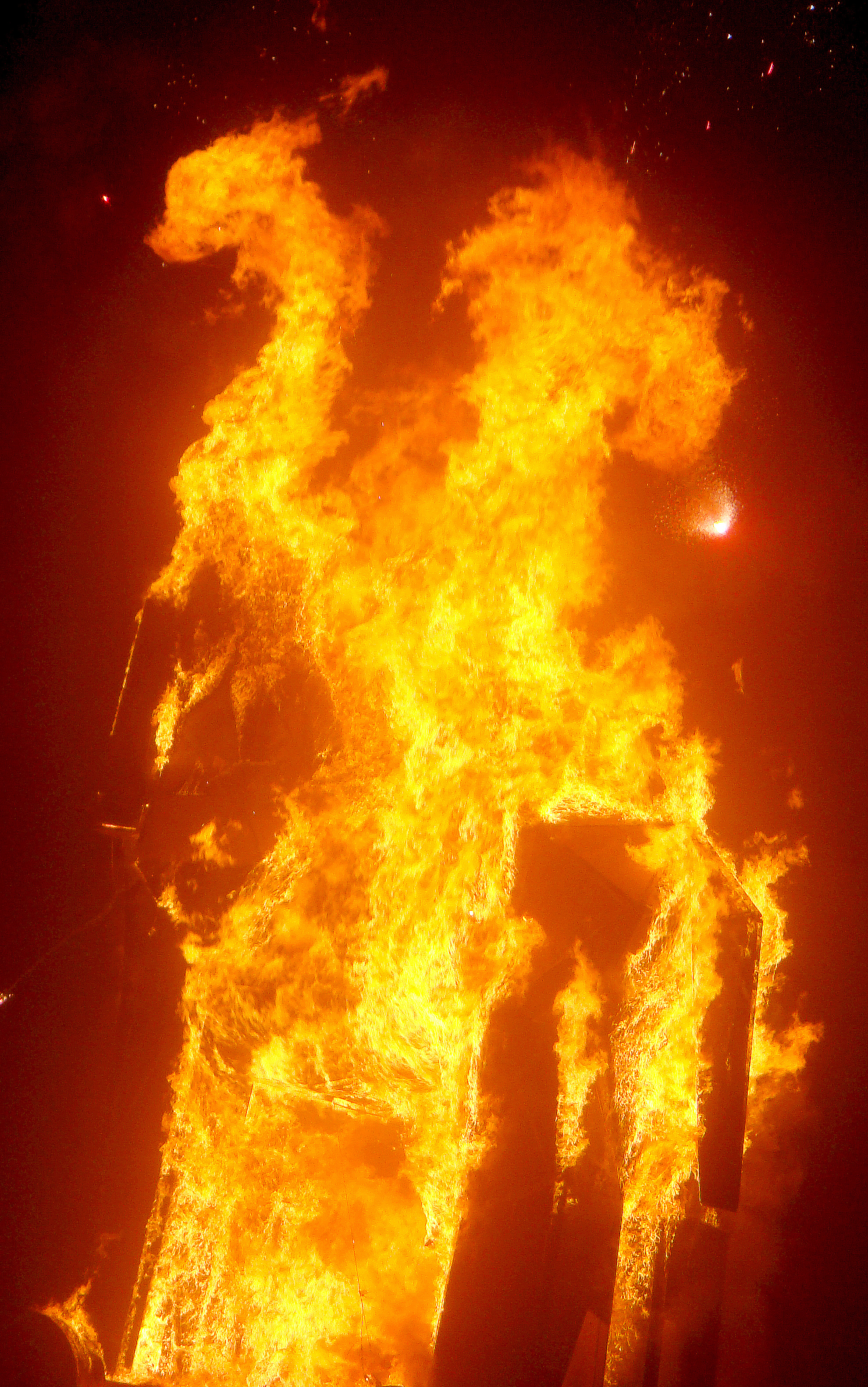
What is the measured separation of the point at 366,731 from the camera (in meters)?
3.89

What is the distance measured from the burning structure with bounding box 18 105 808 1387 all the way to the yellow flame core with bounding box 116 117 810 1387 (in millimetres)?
16

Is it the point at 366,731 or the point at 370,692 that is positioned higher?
the point at 370,692

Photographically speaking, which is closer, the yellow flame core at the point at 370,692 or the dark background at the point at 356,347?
the dark background at the point at 356,347

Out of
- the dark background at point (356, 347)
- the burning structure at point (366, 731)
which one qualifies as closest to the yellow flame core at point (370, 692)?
the burning structure at point (366, 731)

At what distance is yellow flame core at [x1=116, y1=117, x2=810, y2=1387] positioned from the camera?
3.76m

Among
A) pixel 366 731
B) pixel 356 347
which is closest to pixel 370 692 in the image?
pixel 366 731

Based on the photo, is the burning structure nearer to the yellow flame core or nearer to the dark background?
the yellow flame core

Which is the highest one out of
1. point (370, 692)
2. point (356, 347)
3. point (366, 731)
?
point (356, 347)

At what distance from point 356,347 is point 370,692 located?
6.47 ft

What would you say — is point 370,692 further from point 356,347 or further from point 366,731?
point 356,347

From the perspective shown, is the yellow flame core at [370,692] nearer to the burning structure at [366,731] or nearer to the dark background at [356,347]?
the burning structure at [366,731]

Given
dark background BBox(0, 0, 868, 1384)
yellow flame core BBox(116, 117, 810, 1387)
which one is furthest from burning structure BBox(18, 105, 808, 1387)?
dark background BBox(0, 0, 868, 1384)

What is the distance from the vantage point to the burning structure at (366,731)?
3.72 m

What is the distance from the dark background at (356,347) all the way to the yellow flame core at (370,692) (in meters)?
0.19
